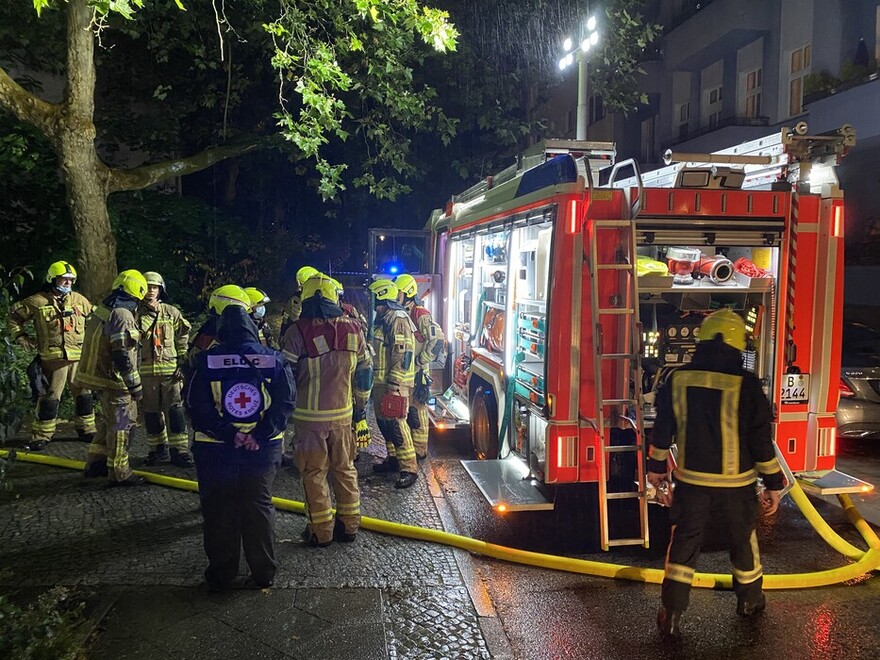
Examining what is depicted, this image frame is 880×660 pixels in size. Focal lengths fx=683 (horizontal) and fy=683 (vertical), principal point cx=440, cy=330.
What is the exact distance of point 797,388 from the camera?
16.1ft

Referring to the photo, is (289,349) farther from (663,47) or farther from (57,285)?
(663,47)

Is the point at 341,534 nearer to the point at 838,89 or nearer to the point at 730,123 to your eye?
the point at 838,89

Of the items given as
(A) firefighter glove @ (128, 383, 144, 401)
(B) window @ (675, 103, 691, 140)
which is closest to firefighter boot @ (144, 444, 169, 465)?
(A) firefighter glove @ (128, 383, 144, 401)

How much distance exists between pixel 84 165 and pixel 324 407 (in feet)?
20.6

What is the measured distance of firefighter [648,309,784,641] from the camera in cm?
365

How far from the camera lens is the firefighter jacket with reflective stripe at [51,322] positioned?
724 cm

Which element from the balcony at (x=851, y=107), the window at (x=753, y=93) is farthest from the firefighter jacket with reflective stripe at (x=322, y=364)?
the window at (x=753, y=93)

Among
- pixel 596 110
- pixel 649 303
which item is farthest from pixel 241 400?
pixel 596 110

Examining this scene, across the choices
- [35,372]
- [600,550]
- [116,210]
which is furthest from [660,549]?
[116,210]

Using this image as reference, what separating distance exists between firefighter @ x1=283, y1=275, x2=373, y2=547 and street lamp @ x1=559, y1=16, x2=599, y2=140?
267 inches

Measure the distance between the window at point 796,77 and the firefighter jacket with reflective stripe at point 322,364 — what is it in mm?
15923

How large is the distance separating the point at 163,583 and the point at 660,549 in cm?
330

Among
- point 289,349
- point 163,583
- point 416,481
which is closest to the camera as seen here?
point 163,583

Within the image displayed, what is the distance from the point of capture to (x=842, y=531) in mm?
5219
